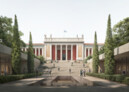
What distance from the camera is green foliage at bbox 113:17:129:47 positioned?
143ft

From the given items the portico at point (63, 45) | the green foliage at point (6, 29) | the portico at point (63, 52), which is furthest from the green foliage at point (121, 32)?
the portico at point (63, 52)

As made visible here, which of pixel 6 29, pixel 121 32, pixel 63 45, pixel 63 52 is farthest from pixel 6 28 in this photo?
pixel 63 52

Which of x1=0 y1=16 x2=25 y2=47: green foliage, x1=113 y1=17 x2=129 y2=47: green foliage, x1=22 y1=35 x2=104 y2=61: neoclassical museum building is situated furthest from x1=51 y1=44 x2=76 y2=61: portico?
x1=0 y1=16 x2=25 y2=47: green foliage

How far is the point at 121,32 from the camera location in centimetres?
4494

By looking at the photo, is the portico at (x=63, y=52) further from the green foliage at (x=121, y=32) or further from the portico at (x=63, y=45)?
the green foliage at (x=121, y=32)

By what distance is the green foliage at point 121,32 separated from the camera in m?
43.4

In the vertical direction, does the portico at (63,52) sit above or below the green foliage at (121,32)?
below

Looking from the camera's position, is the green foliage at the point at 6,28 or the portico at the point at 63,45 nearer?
the green foliage at the point at 6,28

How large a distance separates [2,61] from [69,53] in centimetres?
5009

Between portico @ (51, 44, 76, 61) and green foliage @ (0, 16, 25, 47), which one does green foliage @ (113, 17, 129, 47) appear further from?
portico @ (51, 44, 76, 61)

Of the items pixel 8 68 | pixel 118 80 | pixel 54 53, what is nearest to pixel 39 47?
pixel 54 53

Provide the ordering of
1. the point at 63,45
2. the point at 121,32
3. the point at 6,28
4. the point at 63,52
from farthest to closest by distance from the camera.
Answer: the point at 63,52, the point at 63,45, the point at 121,32, the point at 6,28

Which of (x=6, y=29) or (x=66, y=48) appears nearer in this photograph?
(x=6, y=29)

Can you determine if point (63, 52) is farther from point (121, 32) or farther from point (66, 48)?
point (121, 32)
